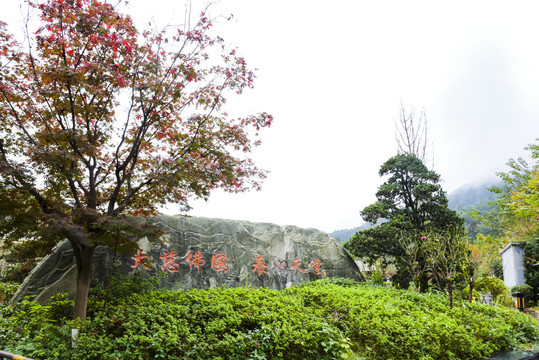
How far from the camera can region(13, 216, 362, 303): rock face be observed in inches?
218

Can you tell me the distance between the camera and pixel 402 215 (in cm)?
885

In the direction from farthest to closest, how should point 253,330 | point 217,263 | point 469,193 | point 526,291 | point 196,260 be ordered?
point 469,193
point 526,291
point 217,263
point 196,260
point 253,330

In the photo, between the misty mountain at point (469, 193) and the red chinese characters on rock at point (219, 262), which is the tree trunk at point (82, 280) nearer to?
the red chinese characters on rock at point (219, 262)

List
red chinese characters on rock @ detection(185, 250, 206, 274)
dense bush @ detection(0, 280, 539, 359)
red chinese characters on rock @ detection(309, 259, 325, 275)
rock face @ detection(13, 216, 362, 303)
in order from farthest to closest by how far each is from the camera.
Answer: red chinese characters on rock @ detection(309, 259, 325, 275)
red chinese characters on rock @ detection(185, 250, 206, 274)
rock face @ detection(13, 216, 362, 303)
dense bush @ detection(0, 280, 539, 359)

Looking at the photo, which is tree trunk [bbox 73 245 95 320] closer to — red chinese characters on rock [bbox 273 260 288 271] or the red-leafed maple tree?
the red-leafed maple tree

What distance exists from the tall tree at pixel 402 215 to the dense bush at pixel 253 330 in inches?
132

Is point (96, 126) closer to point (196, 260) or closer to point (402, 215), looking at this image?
point (196, 260)

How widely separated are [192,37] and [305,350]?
408 cm

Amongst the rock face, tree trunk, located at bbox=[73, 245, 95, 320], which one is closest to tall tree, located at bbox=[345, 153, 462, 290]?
the rock face

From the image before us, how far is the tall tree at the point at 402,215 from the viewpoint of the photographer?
843 cm

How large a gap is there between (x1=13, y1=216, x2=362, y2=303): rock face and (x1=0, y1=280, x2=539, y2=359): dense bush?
87 cm

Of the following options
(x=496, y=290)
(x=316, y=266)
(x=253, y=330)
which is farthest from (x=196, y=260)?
(x=496, y=290)

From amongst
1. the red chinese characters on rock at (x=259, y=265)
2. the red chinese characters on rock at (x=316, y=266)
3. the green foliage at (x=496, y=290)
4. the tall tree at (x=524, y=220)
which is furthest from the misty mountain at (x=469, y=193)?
the red chinese characters on rock at (x=259, y=265)

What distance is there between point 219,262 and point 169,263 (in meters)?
1.02
